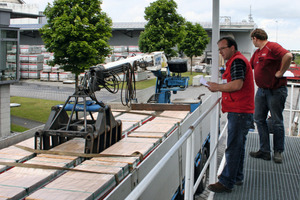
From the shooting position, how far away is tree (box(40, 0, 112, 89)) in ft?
64.4

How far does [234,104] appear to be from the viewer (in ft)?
13.3

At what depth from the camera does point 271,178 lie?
4.76 metres

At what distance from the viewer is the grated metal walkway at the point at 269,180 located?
4.23 m

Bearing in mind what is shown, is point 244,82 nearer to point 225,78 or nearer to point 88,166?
point 225,78

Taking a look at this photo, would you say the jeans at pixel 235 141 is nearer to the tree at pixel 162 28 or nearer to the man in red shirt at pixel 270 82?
the man in red shirt at pixel 270 82

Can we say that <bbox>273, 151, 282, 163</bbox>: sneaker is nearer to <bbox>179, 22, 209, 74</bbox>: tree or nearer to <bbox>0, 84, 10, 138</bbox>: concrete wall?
<bbox>0, 84, 10, 138</bbox>: concrete wall

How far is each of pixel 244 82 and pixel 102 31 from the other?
18.2m

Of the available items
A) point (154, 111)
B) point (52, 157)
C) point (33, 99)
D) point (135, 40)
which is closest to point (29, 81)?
point (33, 99)

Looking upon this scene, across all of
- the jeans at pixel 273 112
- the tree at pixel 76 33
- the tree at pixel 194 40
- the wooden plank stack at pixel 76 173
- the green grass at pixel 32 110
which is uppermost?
the tree at pixel 194 40

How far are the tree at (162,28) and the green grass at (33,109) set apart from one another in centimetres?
1434

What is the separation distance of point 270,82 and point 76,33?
53.2ft

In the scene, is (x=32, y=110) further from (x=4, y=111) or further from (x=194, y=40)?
(x=194, y=40)

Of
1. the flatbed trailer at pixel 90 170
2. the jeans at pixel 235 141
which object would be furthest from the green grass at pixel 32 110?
the jeans at pixel 235 141

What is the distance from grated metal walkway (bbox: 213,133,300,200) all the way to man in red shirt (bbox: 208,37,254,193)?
10.2 inches
